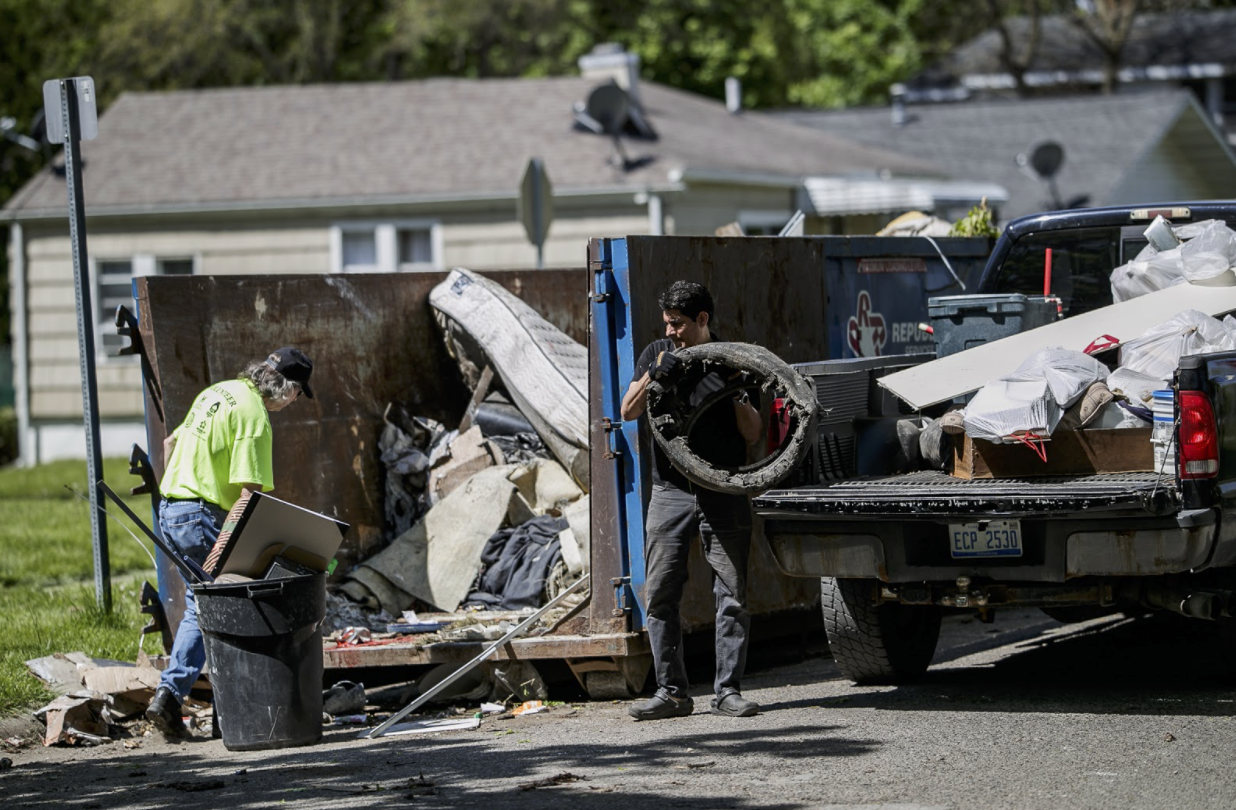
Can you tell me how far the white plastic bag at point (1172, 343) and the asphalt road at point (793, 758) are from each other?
142 cm

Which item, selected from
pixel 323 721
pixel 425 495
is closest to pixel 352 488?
pixel 425 495

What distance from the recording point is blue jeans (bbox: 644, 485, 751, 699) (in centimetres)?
694

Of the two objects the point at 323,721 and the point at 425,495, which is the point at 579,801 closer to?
the point at 323,721

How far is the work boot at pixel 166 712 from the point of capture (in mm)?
7086

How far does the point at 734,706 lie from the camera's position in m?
6.91

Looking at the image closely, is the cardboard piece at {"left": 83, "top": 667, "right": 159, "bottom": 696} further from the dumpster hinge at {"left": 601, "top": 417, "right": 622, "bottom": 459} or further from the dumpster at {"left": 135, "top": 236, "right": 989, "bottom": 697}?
the dumpster hinge at {"left": 601, "top": 417, "right": 622, "bottom": 459}

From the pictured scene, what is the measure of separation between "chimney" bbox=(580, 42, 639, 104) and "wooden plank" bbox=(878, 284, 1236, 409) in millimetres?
15268

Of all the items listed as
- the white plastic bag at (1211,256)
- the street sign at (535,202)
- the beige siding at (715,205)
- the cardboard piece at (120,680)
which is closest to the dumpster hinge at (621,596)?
the cardboard piece at (120,680)

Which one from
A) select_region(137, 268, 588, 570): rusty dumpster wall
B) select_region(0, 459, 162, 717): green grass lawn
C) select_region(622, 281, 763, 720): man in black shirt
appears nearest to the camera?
select_region(622, 281, 763, 720): man in black shirt

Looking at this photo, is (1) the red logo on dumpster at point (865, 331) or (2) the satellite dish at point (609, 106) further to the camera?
(2) the satellite dish at point (609, 106)

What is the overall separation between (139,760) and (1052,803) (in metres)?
3.76

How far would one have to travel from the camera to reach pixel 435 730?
7113 millimetres

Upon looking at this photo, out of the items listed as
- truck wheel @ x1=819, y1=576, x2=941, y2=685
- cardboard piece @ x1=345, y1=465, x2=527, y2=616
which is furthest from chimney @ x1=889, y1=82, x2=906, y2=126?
truck wheel @ x1=819, y1=576, x2=941, y2=685

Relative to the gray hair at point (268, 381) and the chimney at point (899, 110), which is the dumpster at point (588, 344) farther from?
the chimney at point (899, 110)
